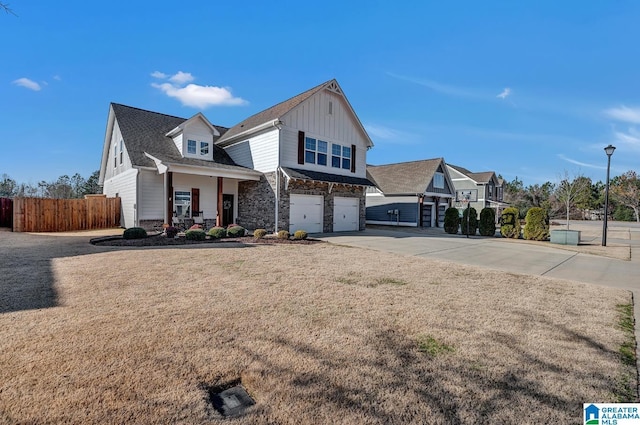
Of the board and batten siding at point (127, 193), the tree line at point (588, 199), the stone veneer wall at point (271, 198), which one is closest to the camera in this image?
the board and batten siding at point (127, 193)

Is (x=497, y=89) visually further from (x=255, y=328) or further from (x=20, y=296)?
(x=20, y=296)

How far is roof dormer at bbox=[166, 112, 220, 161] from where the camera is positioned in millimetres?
17078

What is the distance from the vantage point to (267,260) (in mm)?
8352

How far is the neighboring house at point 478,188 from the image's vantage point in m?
36.1

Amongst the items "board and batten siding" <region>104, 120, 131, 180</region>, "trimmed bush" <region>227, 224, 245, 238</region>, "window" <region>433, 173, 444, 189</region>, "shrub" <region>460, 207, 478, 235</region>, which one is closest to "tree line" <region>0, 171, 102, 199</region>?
"board and batten siding" <region>104, 120, 131, 180</region>

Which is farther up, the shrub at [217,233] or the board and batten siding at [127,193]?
the board and batten siding at [127,193]

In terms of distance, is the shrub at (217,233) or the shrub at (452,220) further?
the shrub at (452,220)

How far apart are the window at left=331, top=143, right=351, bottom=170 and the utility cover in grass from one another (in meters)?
16.7

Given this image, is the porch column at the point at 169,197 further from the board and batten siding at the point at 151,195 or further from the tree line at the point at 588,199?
the tree line at the point at 588,199

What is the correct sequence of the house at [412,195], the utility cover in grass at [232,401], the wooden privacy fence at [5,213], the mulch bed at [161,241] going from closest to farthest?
1. the utility cover in grass at [232,401]
2. the mulch bed at [161,241]
3. the wooden privacy fence at [5,213]
4. the house at [412,195]

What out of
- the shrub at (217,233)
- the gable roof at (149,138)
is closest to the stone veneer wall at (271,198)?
the gable roof at (149,138)

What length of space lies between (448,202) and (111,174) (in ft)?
92.2

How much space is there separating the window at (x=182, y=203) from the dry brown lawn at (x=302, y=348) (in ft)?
33.3

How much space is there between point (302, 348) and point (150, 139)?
59.3ft
